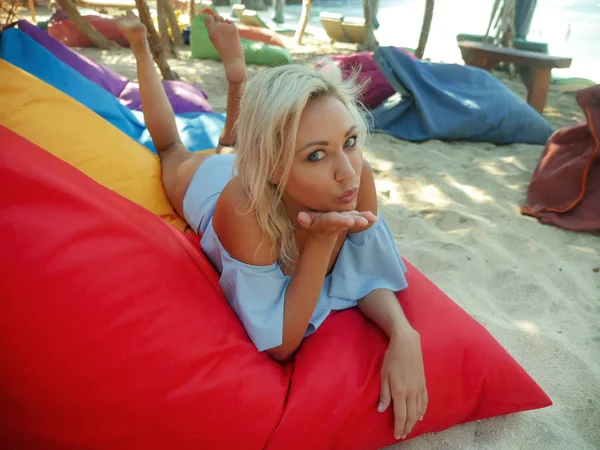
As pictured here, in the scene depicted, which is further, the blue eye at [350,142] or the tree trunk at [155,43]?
the tree trunk at [155,43]

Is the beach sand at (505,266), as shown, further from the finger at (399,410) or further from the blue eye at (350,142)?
the blue eye at (350,142)

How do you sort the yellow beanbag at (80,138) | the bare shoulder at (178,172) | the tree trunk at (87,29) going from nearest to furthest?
the yellow beanbag at (80,138) < the bare shoulder at (178,172) < the tree trunk at (87,29)

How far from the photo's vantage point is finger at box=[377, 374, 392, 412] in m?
1.23

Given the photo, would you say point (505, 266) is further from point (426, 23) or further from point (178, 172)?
point (426, 23)

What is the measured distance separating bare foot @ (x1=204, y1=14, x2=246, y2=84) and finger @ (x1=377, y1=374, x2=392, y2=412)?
68.4 inches

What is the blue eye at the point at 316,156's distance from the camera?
3.71ft

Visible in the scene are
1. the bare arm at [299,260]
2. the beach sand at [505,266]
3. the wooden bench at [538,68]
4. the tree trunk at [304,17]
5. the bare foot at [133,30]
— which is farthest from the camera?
the tree trunk at [304,17]

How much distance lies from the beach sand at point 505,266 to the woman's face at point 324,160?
777 millimetres

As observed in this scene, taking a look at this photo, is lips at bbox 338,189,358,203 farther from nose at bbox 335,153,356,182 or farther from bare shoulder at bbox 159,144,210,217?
bare shoulder at bbox 159,144,210,217

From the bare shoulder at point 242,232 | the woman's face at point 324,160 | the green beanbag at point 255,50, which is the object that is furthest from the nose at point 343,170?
the green beanbag at point 255,50

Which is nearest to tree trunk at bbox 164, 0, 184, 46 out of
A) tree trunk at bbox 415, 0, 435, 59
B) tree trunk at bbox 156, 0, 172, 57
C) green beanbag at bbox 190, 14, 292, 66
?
tree trunk at bbox 156, 0, 172, 57

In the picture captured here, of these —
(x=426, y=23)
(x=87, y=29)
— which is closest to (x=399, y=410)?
(x=426, y=23)

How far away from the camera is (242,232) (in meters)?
1.23

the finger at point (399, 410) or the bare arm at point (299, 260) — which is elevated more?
the bare arm at point (299, 260)
